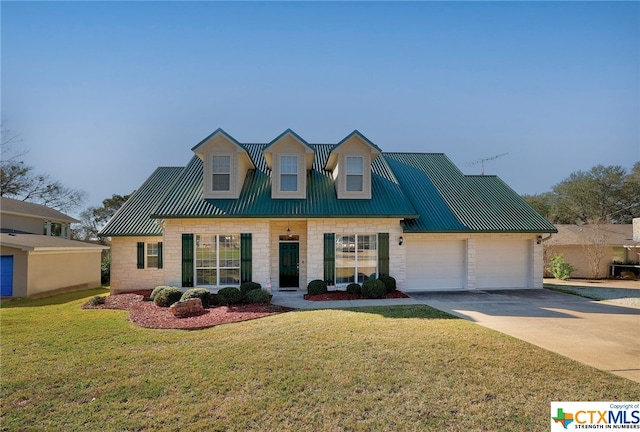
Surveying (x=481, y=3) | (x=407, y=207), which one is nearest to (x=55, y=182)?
Answer: (x=407, y=207)

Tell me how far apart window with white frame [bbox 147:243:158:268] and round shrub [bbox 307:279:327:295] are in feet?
27.0

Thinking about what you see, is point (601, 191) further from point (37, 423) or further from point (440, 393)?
point (37, 423)

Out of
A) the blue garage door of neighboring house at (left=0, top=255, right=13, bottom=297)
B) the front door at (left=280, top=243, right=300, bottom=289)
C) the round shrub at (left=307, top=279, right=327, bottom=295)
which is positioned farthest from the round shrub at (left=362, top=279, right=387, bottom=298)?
the blue garage door of neighboring house at (left=0, top=255, right=13, bottom=297)

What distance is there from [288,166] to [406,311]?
835cm

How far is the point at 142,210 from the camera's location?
16.5 meters

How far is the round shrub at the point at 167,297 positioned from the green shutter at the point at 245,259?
2633 millimetres

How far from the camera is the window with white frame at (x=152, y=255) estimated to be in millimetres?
15430

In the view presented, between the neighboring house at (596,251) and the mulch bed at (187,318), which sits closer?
the mulch bed at (187,318)

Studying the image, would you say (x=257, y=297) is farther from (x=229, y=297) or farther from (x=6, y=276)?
(x=6, y=276)

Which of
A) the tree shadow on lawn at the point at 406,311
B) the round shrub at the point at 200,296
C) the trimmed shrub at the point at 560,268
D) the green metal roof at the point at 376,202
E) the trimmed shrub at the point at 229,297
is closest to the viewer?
the tree shadow on lawn at the point at 406,311

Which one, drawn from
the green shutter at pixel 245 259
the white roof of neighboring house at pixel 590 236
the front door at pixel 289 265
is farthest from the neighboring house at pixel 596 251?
the green shutter at pixel 245 259

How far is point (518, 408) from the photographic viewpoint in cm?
446

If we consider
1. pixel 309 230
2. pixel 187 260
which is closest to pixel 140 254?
pixel 187 260

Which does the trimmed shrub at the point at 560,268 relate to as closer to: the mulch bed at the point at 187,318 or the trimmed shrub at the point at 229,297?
the mulch bed at the point at 187,318
